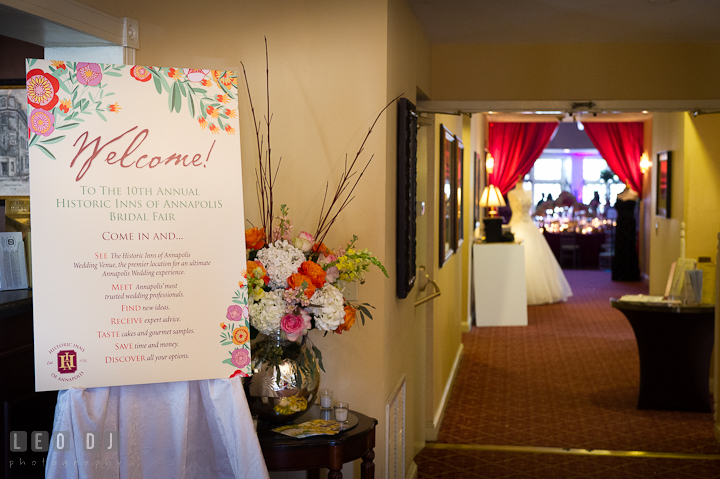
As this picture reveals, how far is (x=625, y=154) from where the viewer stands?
1224cm

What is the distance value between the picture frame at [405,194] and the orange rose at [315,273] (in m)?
0.78

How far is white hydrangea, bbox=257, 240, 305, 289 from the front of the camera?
2.37 m

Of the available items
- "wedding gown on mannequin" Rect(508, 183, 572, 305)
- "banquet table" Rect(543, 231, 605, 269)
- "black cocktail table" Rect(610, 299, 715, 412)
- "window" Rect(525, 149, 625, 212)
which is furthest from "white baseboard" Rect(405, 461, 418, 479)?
"window" Rect(525, 149, 625, 212)

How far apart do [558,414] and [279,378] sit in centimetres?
321

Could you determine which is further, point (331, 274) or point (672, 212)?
point (672, 212)

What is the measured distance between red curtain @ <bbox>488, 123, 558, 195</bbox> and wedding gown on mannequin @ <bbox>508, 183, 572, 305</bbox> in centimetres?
222

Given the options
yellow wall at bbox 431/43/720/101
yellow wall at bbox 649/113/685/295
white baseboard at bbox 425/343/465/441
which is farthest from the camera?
yellow wall at bbox 649/113/685/295

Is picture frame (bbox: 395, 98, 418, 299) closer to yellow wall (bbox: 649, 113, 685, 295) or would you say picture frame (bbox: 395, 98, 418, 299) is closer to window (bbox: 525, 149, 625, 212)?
yellow wall (bbox: 649, 113, 685, 295)

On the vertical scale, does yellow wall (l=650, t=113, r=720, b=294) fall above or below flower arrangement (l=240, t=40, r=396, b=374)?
above

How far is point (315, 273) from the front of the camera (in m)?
2.38

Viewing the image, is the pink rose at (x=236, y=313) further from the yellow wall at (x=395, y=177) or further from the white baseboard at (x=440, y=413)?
the white baseboard at (x=440, y=413)

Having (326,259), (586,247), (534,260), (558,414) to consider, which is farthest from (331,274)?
(586,247)

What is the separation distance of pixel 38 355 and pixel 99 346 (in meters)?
0.18

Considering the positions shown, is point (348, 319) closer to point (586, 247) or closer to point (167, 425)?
point (167, 425)
